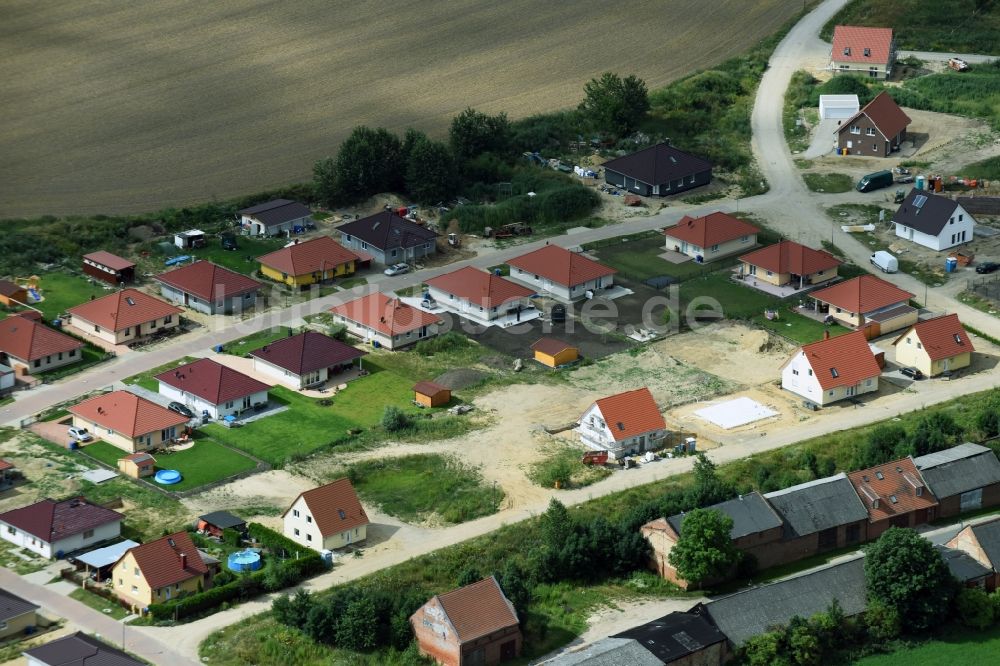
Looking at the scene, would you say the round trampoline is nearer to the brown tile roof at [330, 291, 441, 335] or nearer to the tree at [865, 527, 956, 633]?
the brown tile roof at [330, 291, 441, 335]

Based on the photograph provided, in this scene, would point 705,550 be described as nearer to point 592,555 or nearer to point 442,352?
point 592,555

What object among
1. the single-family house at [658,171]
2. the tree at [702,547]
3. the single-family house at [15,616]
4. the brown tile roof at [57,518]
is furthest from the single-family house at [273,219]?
the tree at [702,547]

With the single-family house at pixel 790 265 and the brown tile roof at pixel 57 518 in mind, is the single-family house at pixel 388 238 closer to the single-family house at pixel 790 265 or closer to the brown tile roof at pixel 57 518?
the single-family house at pixel 790 265

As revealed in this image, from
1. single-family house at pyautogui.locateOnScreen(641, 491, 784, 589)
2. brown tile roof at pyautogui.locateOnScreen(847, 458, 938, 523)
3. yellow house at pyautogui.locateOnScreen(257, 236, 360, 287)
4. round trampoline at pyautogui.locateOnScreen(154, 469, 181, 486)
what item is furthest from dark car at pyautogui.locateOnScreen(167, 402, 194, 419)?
brown tile roof at pyautogui.locateOnScreen(847, 458, 938, 523)

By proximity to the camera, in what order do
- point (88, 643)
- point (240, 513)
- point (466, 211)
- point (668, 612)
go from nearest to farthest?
1. point (88, 643)
2. point (668, 612)
3. point (240, 513)
4. point (466, 211)

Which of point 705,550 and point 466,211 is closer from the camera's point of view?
point 705,550

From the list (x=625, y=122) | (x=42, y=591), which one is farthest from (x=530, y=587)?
(x=625, y=122)
